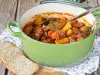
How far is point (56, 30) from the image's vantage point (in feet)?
4.01

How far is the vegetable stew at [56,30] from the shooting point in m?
1.20

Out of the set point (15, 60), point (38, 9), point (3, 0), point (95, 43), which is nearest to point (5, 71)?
point (15, 60)

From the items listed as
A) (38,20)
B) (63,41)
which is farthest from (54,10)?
(63,41)

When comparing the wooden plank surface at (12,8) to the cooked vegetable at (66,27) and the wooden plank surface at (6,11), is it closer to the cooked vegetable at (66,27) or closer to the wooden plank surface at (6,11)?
the wooden plank surface at (6,11)

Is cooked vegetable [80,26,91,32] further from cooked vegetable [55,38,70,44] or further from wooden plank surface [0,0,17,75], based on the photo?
wooden plank surface [0,0,17,75]

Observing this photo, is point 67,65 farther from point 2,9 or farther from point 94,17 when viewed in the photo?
point 2,9

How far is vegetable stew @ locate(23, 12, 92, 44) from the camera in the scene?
47.3 inches

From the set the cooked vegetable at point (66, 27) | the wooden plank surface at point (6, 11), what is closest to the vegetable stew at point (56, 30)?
the cooked vegetable at point (66, 27)

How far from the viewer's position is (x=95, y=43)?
53.1 inches

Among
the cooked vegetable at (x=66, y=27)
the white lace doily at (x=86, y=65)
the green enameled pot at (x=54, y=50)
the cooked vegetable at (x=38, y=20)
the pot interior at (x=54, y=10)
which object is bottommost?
the white lace doily at (x=86, y=65)

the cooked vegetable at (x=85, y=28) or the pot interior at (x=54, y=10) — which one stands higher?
the pot interior at (x=54, y=10)

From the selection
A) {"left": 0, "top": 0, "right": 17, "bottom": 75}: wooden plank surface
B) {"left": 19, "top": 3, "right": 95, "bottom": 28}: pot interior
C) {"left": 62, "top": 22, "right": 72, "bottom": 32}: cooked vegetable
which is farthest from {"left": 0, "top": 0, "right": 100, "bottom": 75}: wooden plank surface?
{"left": 62, "top": 22, "right": 72, "bottom": 32}: cooked vegetable

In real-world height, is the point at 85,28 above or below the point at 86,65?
above

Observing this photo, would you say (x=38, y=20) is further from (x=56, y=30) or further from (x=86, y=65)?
(x=86, y=65)
